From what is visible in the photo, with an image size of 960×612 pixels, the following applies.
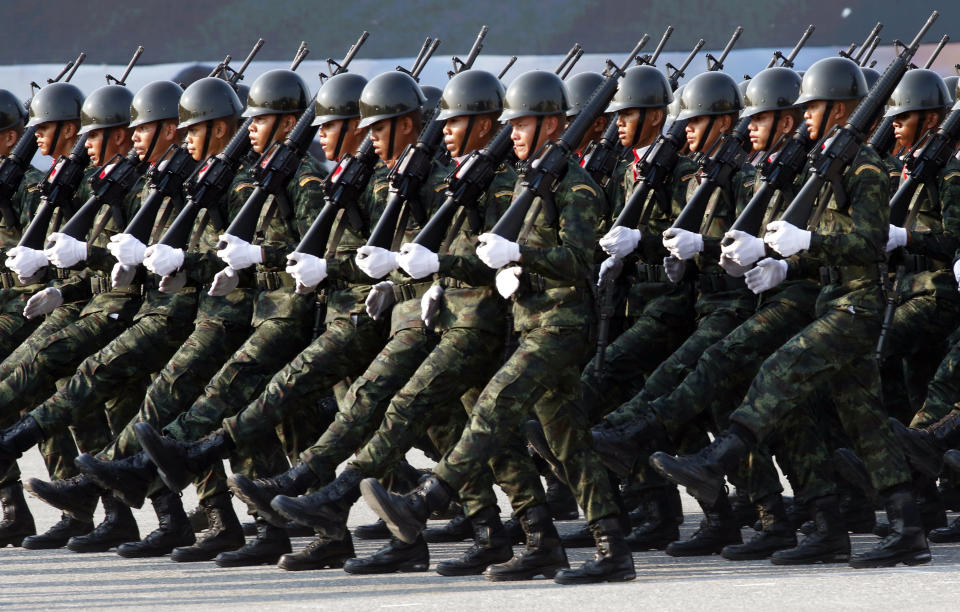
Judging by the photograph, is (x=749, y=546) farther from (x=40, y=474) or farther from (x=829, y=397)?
(x=40, y=474)

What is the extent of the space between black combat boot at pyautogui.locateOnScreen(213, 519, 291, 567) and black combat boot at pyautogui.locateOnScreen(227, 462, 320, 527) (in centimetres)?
34

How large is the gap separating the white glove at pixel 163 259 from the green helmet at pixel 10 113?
2385mm

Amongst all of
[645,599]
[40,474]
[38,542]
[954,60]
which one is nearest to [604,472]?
[645,599]

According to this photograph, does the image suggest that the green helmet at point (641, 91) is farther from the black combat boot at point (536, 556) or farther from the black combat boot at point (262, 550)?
the black combat boot at point (262, 550)

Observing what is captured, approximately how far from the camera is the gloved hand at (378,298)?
22.9 feet

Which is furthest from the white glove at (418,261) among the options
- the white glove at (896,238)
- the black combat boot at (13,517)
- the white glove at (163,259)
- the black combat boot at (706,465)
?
the black combat boot at (13,517)

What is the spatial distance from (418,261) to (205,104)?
2.25m

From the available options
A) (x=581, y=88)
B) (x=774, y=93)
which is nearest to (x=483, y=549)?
(x=774, y=93)

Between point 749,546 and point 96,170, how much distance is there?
3554mm

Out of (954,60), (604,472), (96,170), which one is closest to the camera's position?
(604,472)

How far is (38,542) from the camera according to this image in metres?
7.96

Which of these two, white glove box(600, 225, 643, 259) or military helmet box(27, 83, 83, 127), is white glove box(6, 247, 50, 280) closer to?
military helmet box(27, 83, 83, 127)

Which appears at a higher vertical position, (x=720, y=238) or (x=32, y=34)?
(x=32, y=34)

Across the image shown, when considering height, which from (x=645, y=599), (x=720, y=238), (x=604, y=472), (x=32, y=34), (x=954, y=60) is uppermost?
(x=32, y=34)
